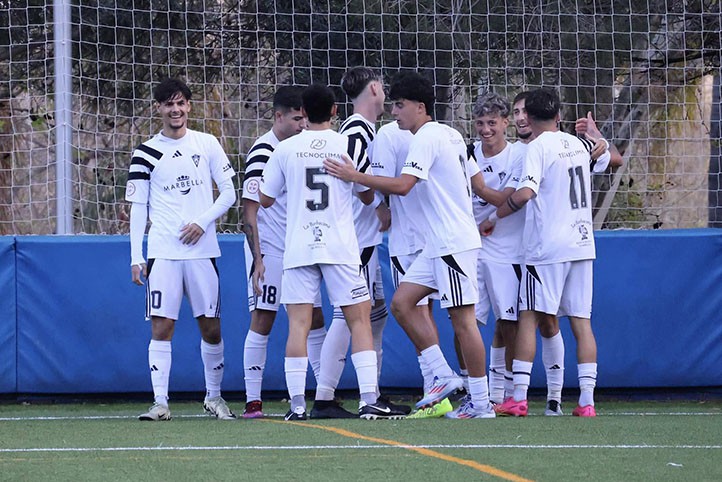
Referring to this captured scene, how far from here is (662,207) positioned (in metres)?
12.9

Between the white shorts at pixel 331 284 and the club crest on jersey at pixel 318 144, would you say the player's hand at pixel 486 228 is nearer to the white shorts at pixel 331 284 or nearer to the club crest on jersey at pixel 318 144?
the white shorts at pixel 331 284

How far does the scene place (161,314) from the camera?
8555mm

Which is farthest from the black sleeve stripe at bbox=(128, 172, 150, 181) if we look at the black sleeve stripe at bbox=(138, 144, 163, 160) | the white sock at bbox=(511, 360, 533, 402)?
the white sock at bbox=(511, 360, 533, 402)

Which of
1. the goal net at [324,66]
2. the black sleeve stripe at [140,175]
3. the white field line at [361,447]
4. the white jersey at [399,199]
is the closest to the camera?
the white field line at [361,447]

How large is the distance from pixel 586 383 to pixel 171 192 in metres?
2.92

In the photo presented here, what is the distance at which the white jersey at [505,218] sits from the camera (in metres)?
9.20

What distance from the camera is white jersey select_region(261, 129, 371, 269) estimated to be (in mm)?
8086

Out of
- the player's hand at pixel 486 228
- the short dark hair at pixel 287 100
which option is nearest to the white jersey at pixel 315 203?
the short dark hair at pixel 287 100

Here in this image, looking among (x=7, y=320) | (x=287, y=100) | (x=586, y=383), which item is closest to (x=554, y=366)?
(x=586, y=383)

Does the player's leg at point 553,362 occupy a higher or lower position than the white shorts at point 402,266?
lower

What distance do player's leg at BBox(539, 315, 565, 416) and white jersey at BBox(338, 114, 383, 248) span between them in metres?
1.27

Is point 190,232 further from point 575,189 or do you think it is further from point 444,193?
point 575,189

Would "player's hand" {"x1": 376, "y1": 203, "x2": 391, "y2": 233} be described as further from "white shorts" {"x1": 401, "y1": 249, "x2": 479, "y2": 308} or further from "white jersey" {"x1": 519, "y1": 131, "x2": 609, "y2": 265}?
"white jersey" {"x1": 519, "y1": 131, "x2": 609, "y2": 265}

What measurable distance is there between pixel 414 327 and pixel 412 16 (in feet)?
14.9
